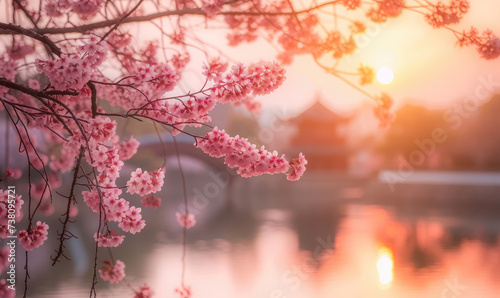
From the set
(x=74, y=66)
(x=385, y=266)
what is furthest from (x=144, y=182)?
(x=385, y=266)

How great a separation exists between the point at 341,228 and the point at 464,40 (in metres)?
7.06

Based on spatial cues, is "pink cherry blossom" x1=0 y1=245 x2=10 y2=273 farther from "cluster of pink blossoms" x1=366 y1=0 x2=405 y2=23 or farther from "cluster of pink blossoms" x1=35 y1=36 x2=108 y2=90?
"cluster of pink blossoms" x1=366 y1=0 x2=405 y2=23

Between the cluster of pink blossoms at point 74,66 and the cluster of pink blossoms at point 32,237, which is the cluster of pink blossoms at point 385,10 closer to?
the cluster of pink blossoms at point 74,66

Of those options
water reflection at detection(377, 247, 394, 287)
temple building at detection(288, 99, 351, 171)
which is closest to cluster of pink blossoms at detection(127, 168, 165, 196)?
water reflection at detection(377, 247, 394, 287)

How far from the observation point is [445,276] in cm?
543

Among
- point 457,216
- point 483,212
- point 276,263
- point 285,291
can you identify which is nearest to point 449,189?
point 483,212

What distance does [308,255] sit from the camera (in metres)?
6.81

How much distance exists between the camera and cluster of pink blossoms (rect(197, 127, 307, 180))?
205 cm

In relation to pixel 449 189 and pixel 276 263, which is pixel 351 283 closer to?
pixel 276 263

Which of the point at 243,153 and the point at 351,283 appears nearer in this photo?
the point at 243,153

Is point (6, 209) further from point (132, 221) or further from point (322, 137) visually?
point (322, 137)

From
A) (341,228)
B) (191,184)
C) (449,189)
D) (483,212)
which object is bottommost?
(341,228)

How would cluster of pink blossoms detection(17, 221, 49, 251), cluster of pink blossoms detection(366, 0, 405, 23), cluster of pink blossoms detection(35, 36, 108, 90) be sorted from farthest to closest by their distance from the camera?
cluster of pink blossoms detection(366, 0, 405, 23)
cluster of pink blossoms detection(17, 221, 49, 251)
cluster of pink blossoms detection(35, 36, 108, 90)

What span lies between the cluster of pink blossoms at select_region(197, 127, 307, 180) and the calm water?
271 cm
